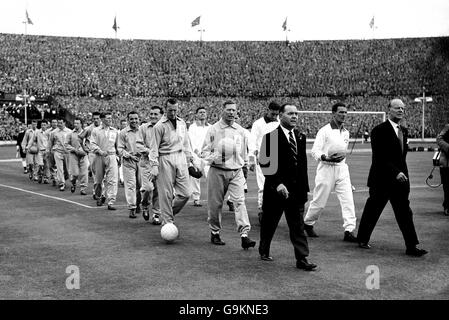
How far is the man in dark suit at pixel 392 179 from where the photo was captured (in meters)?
8.10

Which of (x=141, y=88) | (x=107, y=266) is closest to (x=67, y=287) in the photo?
(x=107, y=266)

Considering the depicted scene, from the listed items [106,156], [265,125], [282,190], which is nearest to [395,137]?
[282,190]

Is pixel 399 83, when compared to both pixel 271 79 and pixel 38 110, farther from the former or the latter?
pixel 38 110

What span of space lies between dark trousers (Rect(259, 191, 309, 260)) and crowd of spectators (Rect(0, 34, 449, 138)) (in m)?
48.0

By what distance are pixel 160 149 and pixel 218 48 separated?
200 feet

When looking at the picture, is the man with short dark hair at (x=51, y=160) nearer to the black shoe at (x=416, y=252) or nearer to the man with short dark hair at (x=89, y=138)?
the man with short dark hair at (x=89, y=138)

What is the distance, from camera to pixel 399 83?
6359cm

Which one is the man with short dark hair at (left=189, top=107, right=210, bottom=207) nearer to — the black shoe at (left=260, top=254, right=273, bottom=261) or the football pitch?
the football pitch

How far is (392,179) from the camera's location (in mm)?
8234

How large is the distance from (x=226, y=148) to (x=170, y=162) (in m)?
1.16

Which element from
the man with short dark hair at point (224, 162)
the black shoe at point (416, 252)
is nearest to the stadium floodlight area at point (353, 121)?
the man with short dark hair at point (224, 162)

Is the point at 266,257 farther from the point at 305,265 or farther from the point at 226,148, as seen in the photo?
the point at 226,148

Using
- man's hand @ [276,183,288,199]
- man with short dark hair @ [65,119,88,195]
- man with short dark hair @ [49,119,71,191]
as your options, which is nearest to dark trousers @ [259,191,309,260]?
man's hand @ [276,183,288,199]

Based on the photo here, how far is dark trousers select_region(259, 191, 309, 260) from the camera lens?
23.8 ft
